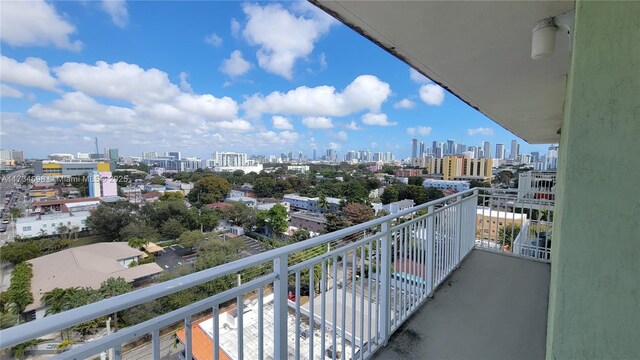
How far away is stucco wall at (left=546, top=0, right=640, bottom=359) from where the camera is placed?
861 mm

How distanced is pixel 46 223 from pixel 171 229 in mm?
9451

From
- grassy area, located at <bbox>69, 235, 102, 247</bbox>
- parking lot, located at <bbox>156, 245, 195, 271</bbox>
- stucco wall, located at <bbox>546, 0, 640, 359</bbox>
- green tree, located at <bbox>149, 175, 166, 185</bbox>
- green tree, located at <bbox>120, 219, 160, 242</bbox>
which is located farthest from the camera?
green tree, located at <bbox>149, 175, 166, 185</bbox>

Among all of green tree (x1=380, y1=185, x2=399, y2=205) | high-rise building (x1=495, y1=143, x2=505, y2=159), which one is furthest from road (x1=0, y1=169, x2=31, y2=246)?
high-rise building (x1=495, y1=143, x2=505, y2=159)

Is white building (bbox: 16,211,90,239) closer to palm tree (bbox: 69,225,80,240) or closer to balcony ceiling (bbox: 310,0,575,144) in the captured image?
palm tree (bbox: 69,225,80,240)

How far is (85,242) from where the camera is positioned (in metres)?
23.8

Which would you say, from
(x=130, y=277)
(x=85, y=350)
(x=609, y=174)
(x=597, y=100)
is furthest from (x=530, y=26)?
(x=130, y=277)

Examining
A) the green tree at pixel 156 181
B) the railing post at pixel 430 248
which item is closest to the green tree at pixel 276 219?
the railing post at pixel 430 248

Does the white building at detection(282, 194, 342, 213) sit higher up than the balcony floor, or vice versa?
the balcony floor

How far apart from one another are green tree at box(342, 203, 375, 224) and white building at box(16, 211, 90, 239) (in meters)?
25.3

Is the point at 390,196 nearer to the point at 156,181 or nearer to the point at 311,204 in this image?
the point at 311,204

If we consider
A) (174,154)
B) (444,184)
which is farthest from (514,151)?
(174,154)

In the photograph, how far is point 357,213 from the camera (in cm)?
2806

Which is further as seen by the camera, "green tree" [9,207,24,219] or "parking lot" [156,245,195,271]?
"green tree" [9,207,24,219]

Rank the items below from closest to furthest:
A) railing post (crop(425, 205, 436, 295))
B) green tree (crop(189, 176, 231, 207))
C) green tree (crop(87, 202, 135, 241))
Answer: railing post (crop(425, 205, 436, 295)) → green tree (crop(87, 202, 135, 241)) → green tree (crop(189, 176, 231, 207))
